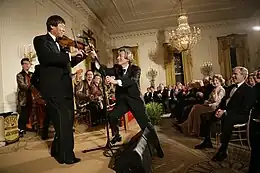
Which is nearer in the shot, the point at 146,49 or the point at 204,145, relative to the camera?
the point at 204,145

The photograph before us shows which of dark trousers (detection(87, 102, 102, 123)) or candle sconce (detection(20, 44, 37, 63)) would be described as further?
dark trousers (detection(87, 102, 102, 123))

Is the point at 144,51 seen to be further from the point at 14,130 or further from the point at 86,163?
the point at 86,163

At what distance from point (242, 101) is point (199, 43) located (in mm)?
8121

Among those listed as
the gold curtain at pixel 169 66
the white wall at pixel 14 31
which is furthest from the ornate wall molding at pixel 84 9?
the gold curtain at pixel 169 66

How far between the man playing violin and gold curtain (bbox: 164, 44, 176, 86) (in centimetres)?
870

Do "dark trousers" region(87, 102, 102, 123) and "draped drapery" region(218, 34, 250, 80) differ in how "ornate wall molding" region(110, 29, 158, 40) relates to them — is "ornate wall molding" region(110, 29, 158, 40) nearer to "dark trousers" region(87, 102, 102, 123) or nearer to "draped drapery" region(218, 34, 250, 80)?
"draped drapery" region(218, 34, 250, 80)

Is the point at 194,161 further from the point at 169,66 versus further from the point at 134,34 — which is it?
the point at 134,34

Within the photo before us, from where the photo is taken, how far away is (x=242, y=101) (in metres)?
3.30

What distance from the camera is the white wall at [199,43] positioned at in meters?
10.6

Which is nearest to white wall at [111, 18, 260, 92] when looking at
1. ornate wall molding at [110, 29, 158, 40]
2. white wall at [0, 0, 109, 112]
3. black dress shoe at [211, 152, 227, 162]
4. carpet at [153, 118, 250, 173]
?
ornate wall molding at [110, 29, 158, 40]

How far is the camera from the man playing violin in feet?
7.52


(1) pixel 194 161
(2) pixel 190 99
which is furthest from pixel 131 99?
(2) pixel 190 99

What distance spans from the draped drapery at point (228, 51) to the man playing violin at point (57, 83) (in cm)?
932

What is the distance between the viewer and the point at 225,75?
10.5 metres
